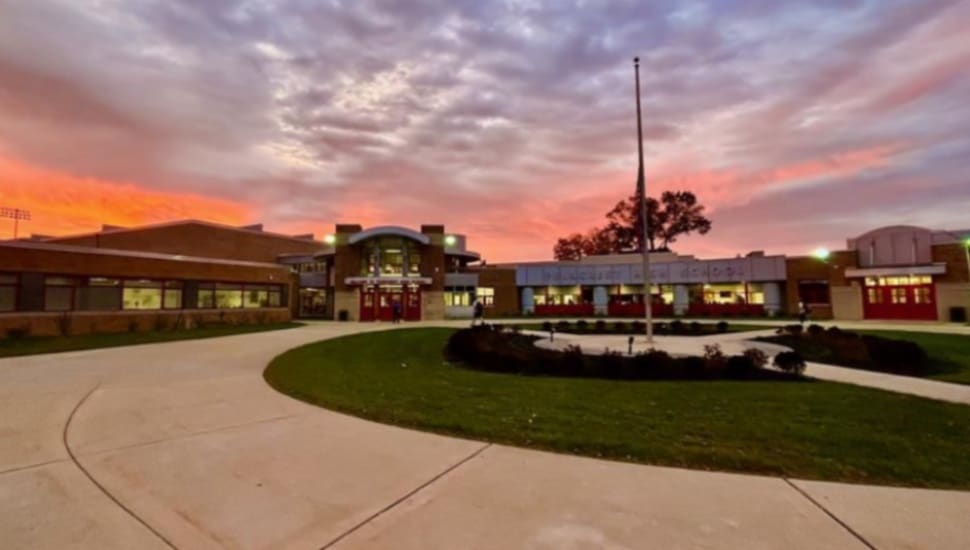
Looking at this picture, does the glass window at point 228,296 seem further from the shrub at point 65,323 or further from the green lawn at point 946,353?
the green lawn at point 946,353

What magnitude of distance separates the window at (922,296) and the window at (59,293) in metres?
50.1

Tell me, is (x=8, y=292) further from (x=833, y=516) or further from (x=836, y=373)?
(x=836, y=373)

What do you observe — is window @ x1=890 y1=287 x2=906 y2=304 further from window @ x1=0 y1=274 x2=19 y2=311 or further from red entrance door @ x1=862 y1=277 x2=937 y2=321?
window @ x1=0 y1=274 x2=19 y2=311

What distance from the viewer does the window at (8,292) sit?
843 inches

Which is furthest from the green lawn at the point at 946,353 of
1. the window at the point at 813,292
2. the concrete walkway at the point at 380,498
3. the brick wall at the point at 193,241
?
the brick wall at the point at 193,241

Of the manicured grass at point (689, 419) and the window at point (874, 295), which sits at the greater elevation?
the window at point (874, 295)

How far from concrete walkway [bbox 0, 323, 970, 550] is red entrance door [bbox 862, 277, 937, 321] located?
35960mm

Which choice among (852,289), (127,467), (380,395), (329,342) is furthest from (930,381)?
(852,289)

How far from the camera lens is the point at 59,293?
76.5 feet

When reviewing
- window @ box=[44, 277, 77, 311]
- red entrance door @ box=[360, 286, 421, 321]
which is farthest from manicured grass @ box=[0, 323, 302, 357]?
red entrance door @ box=[360, 286, 421, 321]

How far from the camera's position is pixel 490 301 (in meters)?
46.1

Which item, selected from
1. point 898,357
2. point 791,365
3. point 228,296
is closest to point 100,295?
point 228,296

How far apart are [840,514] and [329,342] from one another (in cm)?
1856

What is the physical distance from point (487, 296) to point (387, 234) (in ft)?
40.0
